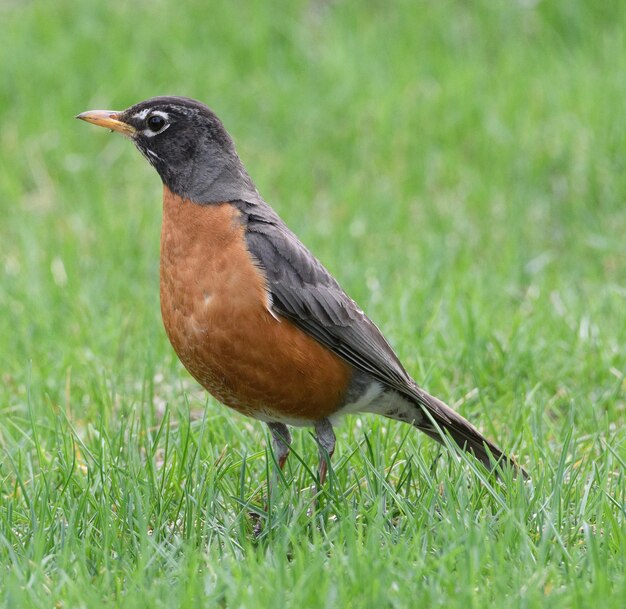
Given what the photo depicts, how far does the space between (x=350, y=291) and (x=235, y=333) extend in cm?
250

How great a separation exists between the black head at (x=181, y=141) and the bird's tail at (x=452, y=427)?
108 cm

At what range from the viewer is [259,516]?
4.21m

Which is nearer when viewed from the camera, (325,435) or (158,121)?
(325,435)

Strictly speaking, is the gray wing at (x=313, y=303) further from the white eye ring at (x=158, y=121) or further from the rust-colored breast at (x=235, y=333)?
the white eye ring at (x=158, y=121)

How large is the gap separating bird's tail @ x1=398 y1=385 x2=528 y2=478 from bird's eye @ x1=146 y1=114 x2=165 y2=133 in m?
1.47

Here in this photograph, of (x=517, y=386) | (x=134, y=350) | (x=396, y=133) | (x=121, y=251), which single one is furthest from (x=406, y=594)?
(x=396, y=133)

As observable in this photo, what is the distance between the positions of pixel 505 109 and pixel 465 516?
18.2ft

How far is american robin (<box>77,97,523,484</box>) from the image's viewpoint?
4.11 m

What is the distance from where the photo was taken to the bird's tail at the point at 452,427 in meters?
4.34

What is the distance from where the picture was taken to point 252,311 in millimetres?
4102

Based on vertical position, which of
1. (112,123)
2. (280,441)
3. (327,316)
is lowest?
(280,441)

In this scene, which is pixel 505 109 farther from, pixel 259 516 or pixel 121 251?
pixel 259 516

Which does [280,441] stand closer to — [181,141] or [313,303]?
[313,303]

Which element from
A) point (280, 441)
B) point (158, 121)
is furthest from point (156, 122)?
point (280, 441)
